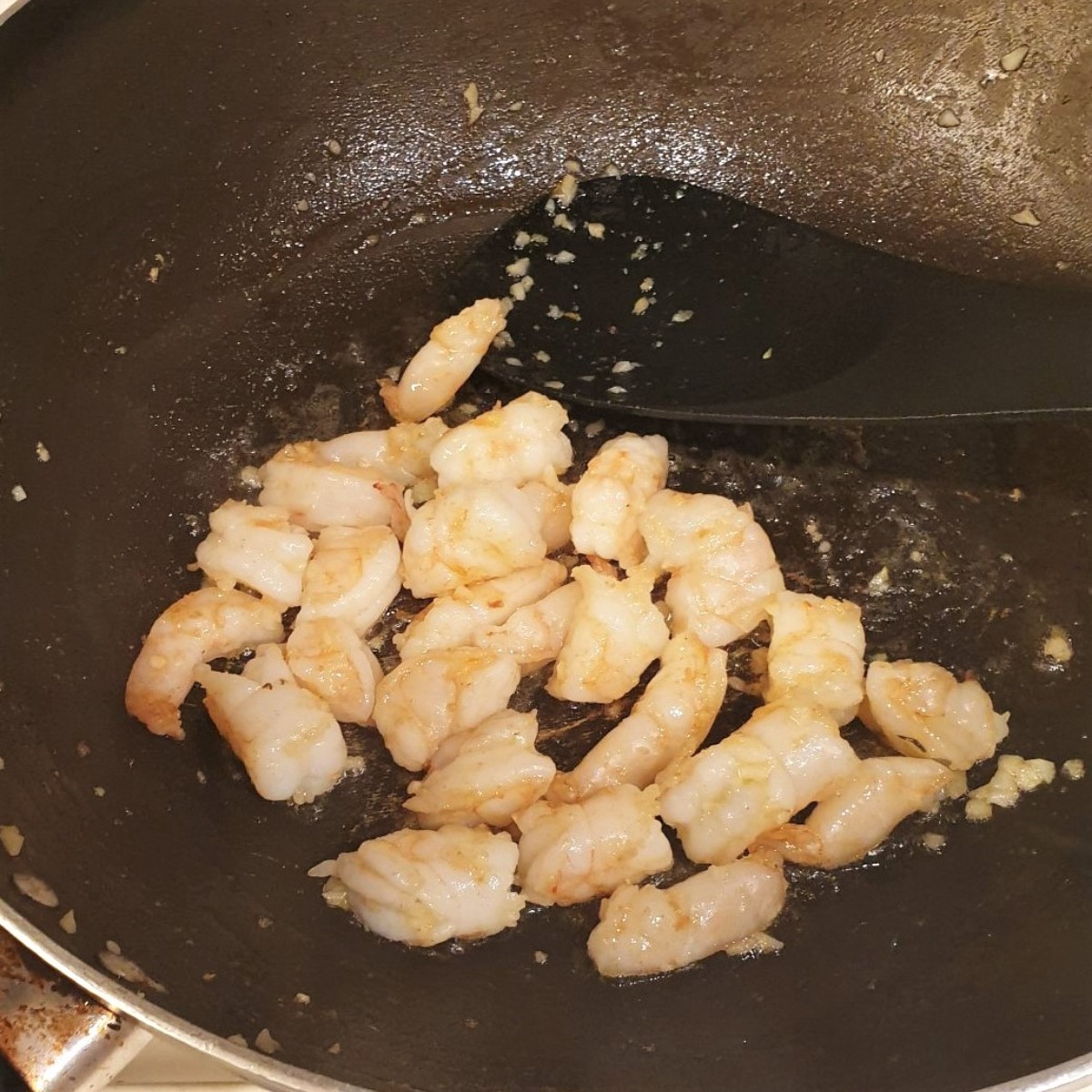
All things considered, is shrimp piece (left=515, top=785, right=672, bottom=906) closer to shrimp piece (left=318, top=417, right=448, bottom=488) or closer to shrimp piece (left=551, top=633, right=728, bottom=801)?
shrimp piece (left=551, top=633, right=728, bottom=801)

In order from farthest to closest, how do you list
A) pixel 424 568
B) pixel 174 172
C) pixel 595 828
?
pixel 174 172 < pixel 424 568 < pixel 595 828

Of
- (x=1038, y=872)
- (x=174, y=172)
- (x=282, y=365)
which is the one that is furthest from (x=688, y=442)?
(x=174, y=172)

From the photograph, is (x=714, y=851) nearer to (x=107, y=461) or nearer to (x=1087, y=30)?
(x=107, y=461)

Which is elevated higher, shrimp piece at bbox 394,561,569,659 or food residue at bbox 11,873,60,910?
food residue at bbox 11,873,60,910

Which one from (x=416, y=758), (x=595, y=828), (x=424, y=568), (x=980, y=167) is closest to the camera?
(x=595, y=828)

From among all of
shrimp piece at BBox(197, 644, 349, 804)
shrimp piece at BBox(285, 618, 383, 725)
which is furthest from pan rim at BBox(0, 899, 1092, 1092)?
shrimp piece at BBox(285, 618, 383, 725)

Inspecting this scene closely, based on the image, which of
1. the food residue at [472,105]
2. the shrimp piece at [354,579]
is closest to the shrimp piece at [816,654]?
the shrimp piece at [354,579]

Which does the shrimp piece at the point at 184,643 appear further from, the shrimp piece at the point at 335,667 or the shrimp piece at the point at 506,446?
the shrimp piece at the point at 506,446
